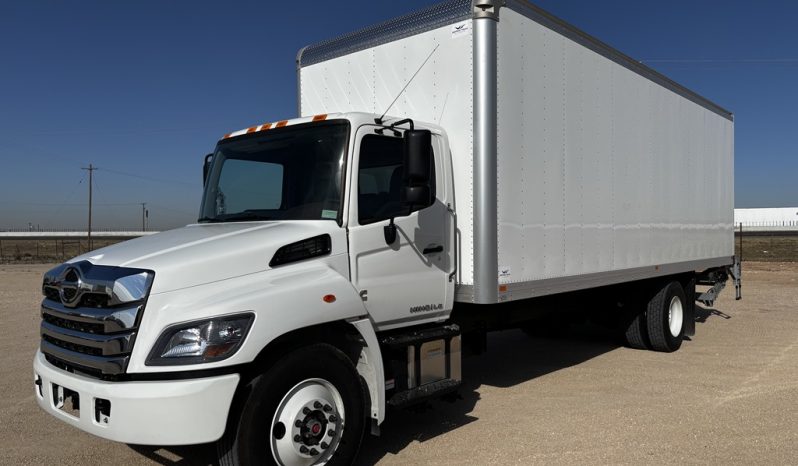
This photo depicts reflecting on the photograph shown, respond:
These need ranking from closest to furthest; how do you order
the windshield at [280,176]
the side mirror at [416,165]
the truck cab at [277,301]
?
the truck cab at [277,301] → the side mirror at [416,165] → the windshield at [280,176]

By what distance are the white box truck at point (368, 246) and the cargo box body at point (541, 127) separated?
0.03 metres

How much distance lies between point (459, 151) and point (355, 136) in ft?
3.61

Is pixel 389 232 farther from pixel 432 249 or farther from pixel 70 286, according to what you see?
pixel 70 286

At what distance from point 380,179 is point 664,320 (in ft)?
19.3

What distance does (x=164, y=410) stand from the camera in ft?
11.1

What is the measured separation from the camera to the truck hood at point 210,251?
3695 mm

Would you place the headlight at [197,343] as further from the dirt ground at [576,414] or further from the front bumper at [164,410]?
the dirt ground at [576,414]

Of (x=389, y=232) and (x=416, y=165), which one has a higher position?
(x=416, y=165)

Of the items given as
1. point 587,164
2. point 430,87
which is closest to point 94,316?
point 430,87

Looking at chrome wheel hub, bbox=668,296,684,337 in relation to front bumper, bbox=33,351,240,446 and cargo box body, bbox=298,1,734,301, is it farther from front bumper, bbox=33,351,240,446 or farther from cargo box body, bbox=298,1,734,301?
front bumper, bbox=33,351,240,446

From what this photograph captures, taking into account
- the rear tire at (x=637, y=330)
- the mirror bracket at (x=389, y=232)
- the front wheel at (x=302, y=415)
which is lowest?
Result: the rear tire at (x=637, y=330)

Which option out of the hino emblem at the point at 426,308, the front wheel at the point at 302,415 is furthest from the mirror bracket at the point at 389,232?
the front wheel at the point at 302,415

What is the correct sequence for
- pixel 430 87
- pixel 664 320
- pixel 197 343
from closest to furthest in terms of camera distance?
pixel 197 343 → pixel 430 87 → pixel 664 320

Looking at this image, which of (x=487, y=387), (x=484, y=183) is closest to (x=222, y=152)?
(x=484, y=183)
